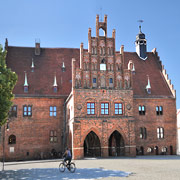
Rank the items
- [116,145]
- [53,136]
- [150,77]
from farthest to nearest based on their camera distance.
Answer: [150,77] < [53,136] < [116,145]

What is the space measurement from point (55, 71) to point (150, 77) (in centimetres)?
1485

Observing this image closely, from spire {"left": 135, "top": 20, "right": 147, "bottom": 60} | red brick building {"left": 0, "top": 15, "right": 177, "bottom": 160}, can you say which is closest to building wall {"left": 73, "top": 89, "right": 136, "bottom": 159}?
red brick building {"left": 0, "top": 15, "right": 177, "bottom": 160}

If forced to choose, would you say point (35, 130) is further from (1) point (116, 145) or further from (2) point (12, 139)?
(1) point (116, 145)

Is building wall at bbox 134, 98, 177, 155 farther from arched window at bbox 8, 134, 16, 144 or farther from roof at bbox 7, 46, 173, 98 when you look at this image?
arched window at bbox 8, 134, 16, 144

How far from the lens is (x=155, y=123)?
41.8 m

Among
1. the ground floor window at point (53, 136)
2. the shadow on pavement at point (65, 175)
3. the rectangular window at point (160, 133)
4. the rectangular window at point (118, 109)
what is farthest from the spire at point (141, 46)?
the shadow on pavement at point (65, 175)

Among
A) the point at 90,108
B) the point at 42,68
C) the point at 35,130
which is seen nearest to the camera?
the point at 90,108

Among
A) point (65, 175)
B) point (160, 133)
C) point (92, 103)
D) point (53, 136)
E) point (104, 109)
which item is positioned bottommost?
point (65, 175)

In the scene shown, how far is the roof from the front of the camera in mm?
41281

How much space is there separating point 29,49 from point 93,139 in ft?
58.8

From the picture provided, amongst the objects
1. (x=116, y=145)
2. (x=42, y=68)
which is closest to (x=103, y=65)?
(x=116, y=145)

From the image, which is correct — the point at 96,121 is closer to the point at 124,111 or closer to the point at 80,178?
the point at 124,111

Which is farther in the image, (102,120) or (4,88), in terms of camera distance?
(102,120)

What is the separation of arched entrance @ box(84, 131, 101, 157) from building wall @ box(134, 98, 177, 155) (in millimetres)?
6500
